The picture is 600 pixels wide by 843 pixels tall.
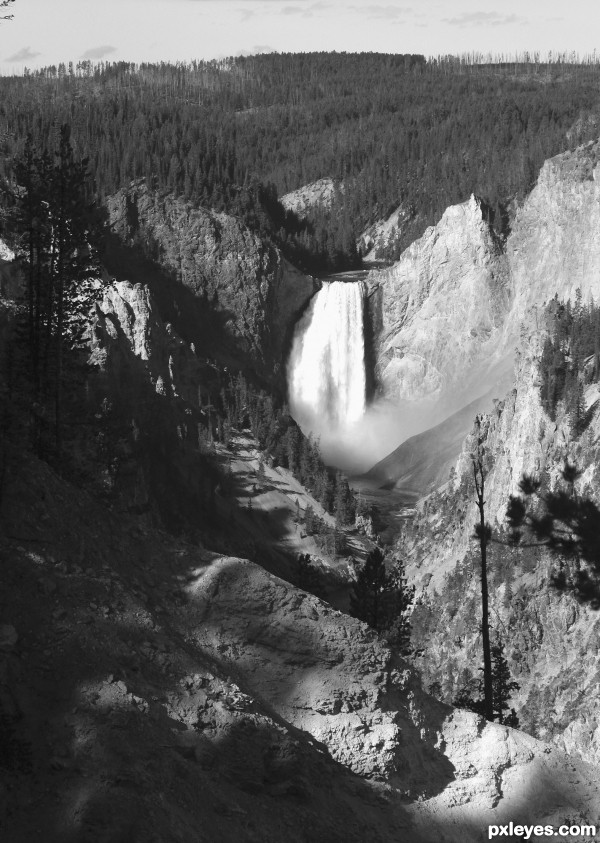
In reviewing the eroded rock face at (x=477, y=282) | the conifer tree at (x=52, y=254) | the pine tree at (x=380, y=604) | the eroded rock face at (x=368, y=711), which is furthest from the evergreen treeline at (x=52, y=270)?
the eroded rock face at (x=477, y=282)

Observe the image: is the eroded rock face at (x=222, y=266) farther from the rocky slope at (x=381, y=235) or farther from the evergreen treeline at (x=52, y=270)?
Answer: the evergreen treeline at (x=52, y=270)

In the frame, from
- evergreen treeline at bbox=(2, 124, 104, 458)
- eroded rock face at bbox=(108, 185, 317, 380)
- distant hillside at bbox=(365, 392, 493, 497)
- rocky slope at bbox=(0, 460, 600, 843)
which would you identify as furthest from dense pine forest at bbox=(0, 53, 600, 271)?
rocky slope at bbox=(0, 460, 600, 843)

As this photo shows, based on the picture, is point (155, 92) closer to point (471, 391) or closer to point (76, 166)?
point (471, 391)

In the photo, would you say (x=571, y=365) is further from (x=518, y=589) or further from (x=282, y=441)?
(x=282, y=441)

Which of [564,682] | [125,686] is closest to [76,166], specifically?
[125,686]

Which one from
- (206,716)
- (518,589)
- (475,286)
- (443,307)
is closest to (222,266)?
(443,307)

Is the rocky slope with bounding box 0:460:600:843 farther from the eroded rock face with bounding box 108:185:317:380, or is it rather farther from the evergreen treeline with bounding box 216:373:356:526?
the eroded rock face with bounding box 108:185:317:380
